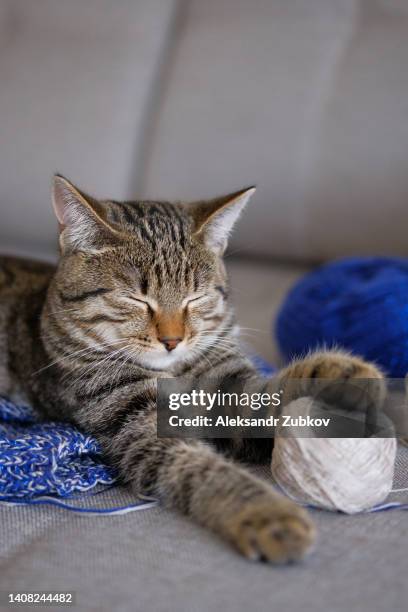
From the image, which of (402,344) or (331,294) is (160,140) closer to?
(331,294)

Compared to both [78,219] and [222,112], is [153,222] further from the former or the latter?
[222,112]

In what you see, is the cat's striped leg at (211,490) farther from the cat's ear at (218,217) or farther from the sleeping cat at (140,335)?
the cat's ear at (218,217)

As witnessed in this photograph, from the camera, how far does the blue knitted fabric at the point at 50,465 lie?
3.24 feet

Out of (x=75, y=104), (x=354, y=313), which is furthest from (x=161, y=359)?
(x=75, y=104)

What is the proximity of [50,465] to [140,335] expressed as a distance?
24 cm

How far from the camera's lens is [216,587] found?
30.0 inches

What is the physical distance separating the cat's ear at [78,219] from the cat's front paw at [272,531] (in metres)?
0.51

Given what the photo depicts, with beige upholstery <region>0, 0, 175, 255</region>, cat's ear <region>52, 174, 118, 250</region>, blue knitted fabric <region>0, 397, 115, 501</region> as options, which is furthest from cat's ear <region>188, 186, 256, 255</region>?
beige upholstery <region>0, 0, 175, 255</region>

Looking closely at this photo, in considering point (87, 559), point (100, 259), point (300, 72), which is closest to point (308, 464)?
point (87, 559)

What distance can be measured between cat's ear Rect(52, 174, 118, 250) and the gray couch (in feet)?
2.13

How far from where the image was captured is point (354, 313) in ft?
4.66

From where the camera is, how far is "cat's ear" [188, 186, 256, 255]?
119cm

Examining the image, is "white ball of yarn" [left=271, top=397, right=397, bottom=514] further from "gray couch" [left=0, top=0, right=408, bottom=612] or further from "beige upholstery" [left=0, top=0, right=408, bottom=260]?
"beige upholstery" [left=0, top=0, right=408, bottom=260]

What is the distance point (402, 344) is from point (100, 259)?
23.1 inches
